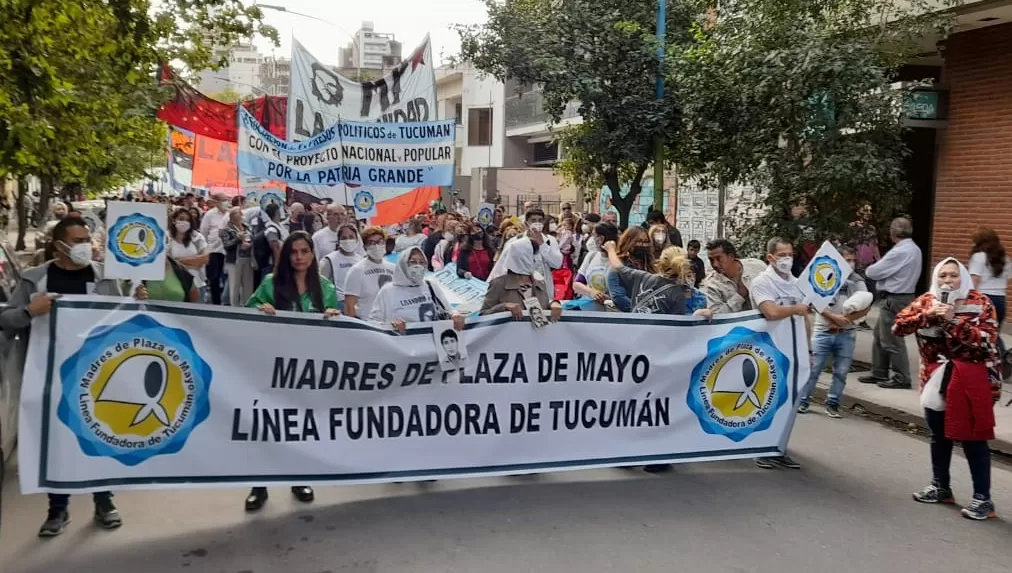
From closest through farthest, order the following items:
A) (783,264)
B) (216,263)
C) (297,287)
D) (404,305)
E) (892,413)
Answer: (297,287) → (404,305) → (783,264) → (892,413) → (216,263)

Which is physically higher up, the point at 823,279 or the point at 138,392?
the point at 823,279

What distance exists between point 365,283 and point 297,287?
213cm

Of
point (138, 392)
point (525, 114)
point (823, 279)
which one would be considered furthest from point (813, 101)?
point (525, 114)

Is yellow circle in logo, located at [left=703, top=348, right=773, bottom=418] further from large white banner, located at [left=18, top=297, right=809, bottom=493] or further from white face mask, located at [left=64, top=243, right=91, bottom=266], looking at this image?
white face mask, located at [left=64, top=243, right=91, bottom=266]

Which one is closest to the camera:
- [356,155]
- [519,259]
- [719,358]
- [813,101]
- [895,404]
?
[719,358]

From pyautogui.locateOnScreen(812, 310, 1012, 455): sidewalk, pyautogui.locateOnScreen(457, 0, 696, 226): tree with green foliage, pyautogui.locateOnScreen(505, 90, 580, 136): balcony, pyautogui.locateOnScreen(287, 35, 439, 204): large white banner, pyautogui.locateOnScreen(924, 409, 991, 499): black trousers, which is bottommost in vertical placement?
pyautogui.locateOnScreen(812, 310, 1012, 455): sidewalk

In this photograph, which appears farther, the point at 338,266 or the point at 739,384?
the point at 338,266

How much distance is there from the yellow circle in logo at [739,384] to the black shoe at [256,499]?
10.0ft

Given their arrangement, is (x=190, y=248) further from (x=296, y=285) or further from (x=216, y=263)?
(x=296, y=285)

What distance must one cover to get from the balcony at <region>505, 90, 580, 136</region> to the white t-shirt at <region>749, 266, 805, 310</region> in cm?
3421

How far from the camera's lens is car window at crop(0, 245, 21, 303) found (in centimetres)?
651

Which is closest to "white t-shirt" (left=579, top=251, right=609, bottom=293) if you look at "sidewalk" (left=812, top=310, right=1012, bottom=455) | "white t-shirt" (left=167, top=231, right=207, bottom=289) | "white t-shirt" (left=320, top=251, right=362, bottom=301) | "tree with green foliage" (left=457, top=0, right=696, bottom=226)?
"white t-shirt" (left=320, top=251, right=362, bottom=301)

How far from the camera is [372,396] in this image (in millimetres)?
5898

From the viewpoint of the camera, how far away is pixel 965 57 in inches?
591
